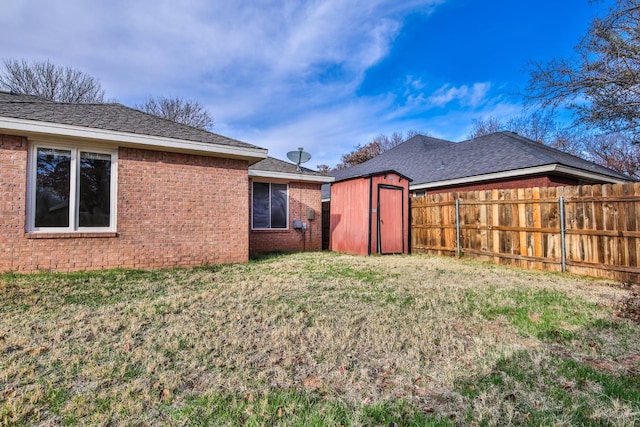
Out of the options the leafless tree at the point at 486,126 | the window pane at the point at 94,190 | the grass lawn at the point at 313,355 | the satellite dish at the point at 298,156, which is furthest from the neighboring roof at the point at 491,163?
the leafless tree at the point at 486,126

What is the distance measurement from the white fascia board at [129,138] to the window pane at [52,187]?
1.63ft

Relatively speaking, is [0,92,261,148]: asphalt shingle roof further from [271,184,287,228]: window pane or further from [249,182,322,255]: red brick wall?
[249,182,322,255]: red brick wall

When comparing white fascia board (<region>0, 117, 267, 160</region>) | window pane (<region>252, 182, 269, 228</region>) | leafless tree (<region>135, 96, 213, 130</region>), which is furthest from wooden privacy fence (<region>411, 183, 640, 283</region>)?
leafless tree (<region>135, 96, 213, 130</region>)

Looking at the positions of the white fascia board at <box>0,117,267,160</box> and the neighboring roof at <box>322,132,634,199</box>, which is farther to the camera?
the neighboring roof at <box>322,132,634,199</box>

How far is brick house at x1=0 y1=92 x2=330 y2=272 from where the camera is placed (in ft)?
18.2

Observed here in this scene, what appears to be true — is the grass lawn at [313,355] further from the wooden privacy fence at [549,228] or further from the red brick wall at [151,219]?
the wooden privacy fence at [549,228]

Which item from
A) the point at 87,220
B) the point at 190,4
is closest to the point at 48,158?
the point at 87,220

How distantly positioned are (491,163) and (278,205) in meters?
7.73

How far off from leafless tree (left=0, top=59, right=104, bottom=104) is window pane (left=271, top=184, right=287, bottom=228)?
668 inches

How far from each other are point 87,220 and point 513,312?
7544mm

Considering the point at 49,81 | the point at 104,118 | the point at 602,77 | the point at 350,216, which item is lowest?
the point at 350,216

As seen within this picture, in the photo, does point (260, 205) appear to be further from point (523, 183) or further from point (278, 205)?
point (523, 183)

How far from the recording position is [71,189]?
19.6 feet

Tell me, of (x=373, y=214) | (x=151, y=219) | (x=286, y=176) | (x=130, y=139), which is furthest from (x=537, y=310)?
(x=286, y=176)
